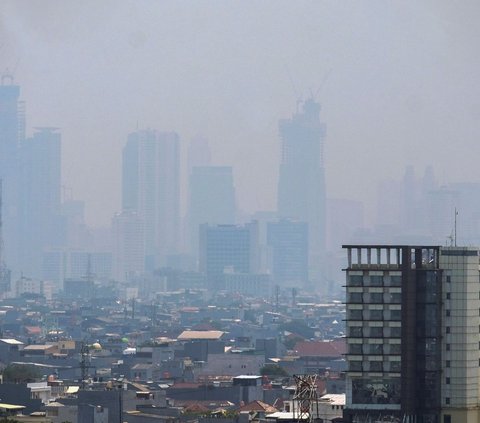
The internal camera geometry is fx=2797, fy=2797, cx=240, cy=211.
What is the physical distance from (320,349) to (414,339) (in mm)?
66903

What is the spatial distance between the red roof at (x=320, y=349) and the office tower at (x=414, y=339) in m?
61.9

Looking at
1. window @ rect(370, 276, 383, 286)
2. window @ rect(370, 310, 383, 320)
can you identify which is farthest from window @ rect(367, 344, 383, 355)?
window @ rect(370, 276, 383, 286)

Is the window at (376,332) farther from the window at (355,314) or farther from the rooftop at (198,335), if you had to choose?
the rooftop at (198,335)

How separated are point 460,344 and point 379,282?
1.68 m

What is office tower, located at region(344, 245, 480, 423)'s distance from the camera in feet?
151

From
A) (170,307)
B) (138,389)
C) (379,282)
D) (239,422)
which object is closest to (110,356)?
(138,389)

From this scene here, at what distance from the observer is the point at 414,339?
151 ft

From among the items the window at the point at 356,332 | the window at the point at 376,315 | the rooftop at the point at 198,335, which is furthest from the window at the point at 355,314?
the rooftop at the point at 198,335

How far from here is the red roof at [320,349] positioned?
363 ft

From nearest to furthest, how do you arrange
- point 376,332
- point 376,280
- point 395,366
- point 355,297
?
point 395,366 < point 376,332 < point 376,280 < point 355,297

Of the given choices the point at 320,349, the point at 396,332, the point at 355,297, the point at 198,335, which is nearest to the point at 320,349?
the point at 320,349

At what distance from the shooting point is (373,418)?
1794 inches

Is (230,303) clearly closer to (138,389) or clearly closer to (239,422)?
(138,389)

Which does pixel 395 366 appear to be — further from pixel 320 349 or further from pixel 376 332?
pixel 320 349
